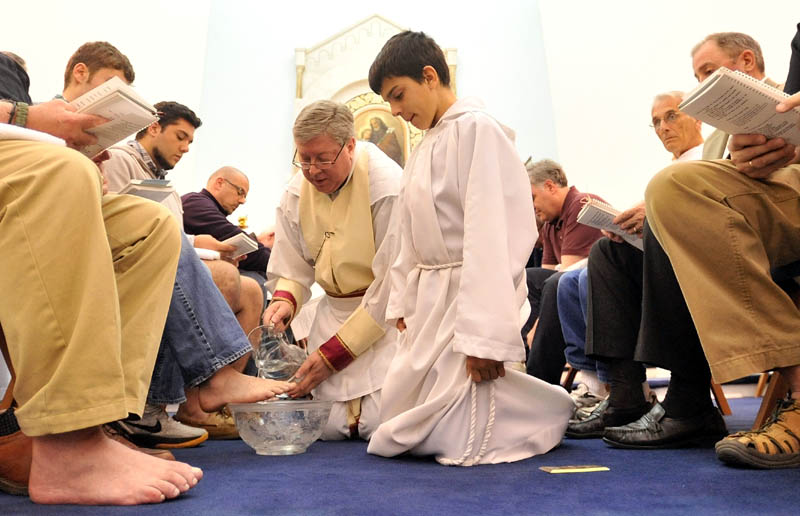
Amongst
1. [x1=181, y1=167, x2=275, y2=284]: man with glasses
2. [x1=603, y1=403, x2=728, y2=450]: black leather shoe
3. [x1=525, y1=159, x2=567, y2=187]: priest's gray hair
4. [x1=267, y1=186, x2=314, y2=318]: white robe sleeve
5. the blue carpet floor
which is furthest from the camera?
[x1=181, y1=167, x2=275, y2=284]: man with glasses

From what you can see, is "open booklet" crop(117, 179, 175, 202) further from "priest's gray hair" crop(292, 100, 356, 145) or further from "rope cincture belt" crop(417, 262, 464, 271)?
"rope cincture belt" crop(417, 262, 464, 271)

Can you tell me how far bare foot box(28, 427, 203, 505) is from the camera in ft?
4.58

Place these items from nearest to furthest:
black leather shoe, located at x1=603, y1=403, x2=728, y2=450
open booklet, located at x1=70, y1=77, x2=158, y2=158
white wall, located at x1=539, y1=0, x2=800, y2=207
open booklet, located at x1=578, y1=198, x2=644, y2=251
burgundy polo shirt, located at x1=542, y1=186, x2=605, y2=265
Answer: open booklet, located at x1=70, y1=77, x2=158, y2=158
black leather shoe, located at x1=603, y1=403, x2=728, y2=450
open booklet, located at x1=578, y1=198, x2=644, y2=251
burgundy polo shirt, located at x1=542, y1=186, x2=605, y2=265
white wall, located at x1=539, y1=0, x2=800, y2=207

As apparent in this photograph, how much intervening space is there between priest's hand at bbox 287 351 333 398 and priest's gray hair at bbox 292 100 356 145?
2.69 feet

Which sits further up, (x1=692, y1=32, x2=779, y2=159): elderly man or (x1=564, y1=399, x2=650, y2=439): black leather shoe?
(x1=692, y1=32, x2=779, y2=159): elderly man

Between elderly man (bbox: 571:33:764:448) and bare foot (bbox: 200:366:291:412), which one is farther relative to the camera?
elderly man (bbox: 571:33:764:448)

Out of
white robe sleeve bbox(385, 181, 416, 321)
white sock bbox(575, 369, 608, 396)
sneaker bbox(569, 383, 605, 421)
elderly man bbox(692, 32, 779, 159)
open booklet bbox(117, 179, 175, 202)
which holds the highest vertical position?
elderly man bbox(692, 32, 779, 159)

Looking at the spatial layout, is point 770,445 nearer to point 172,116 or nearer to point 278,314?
point 278,314

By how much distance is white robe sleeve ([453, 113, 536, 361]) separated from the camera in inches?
78.3

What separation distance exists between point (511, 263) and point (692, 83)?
484 centimetres

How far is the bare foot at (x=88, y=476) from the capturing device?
139 centimetres

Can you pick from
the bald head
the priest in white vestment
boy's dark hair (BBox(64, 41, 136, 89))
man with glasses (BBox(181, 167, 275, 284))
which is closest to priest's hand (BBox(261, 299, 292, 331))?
the priest in white vestment

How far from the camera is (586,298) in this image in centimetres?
316

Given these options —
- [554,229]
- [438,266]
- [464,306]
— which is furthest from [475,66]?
[464,306]
